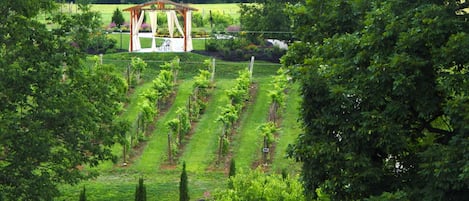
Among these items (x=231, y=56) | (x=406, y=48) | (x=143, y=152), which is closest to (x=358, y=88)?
(x=406, y=48)

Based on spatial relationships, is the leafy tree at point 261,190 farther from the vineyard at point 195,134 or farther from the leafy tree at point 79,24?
the leafy tree at point 79,24

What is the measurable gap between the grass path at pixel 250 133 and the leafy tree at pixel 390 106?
10655 millimetres

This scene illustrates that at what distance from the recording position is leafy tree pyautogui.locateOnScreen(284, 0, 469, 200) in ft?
44.1

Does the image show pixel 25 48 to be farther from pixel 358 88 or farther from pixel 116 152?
pixel 116 152

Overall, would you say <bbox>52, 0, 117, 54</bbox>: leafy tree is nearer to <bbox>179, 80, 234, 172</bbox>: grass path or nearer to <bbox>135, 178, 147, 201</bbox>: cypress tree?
<bbox>135, 178, 147, 201</bbox>: cypress tree

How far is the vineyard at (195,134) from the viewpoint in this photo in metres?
25.6

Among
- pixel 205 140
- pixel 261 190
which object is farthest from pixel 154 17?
pixel 261 190

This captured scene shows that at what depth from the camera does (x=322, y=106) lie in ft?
50.3

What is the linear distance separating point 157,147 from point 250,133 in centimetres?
359

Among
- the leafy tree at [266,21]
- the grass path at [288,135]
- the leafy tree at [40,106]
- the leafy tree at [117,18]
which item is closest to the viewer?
the leafy tree at [40,106]

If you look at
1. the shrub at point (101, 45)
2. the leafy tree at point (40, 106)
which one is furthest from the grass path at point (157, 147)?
the shrub at point (101, 45)

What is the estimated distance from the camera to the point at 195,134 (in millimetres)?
30594

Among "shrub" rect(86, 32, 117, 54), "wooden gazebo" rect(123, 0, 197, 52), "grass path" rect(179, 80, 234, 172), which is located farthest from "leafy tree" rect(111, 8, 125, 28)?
"grass path" rect(179, 80, 234, 172)

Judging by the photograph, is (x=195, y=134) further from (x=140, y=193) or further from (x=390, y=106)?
(x=390, y=106)
